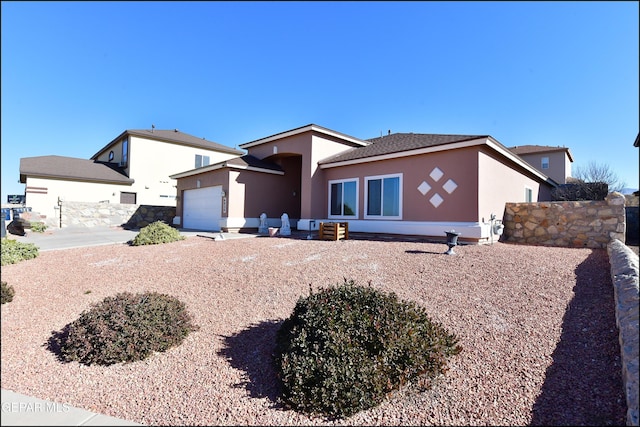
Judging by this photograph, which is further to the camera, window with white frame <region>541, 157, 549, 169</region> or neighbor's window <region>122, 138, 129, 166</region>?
window with white frame <region>541, 157, 549, 169</region>

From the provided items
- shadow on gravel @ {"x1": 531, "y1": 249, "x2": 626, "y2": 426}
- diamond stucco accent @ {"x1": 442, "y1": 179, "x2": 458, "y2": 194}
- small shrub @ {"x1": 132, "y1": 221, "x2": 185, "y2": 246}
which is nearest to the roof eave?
small shrub @ {"x1": 132, "y1": 221, "x2": 185, "y2": 246}

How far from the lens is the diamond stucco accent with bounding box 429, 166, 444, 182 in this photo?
1087 cm

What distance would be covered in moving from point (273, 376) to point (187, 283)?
348 centimetres

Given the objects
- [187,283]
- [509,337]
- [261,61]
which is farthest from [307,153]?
[509,337]

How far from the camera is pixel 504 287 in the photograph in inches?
207

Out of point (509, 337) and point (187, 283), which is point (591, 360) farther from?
point (187, 283)

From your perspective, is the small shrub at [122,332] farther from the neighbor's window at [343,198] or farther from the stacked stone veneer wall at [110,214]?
the stacked stone veneer wall at [110,214]

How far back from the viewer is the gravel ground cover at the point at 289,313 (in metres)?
2.83

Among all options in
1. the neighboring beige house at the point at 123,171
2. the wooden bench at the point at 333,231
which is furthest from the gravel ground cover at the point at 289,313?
the neighboring beige house at the point at 123,171

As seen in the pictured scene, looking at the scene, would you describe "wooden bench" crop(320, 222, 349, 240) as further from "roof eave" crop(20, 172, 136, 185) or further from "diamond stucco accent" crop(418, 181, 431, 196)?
"roof eave" crop(20, 172, 136, 185)

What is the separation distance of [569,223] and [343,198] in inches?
298

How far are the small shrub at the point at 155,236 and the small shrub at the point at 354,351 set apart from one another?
8.95 meters

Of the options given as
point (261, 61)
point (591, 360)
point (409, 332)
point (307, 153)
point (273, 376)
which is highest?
point (261, 61)

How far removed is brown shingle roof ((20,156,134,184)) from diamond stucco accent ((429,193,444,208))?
66.9 ft
